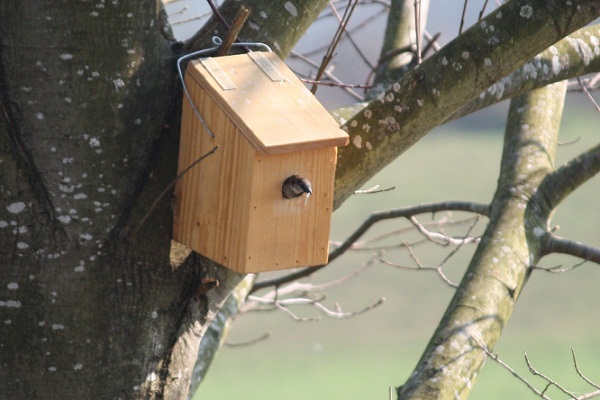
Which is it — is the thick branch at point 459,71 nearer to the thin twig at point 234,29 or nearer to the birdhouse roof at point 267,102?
the birdhouse roof at point 267,102

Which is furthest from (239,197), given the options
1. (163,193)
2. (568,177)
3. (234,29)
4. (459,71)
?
(568,177)

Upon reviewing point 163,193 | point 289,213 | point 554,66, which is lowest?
point 289,213

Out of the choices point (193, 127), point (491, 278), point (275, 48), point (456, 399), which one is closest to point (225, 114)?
point (193, 127)

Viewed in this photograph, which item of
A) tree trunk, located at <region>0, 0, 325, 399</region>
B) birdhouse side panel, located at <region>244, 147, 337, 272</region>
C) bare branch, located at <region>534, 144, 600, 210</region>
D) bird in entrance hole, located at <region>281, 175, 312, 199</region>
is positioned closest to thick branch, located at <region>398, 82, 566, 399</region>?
bare branch, located at <region>534, 144, 600, 210</region>

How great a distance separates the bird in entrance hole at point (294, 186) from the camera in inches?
52.3

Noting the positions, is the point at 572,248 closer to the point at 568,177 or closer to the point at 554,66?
the point at 568,177

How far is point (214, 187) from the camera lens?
4.48 ft

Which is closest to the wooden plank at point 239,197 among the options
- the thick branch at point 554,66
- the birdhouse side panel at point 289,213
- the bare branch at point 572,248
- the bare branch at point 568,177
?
the birdhouse side panel at point 289,213

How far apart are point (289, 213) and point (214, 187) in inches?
5.7

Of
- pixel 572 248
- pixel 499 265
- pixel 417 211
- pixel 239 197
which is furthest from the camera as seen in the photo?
pixel 417 211

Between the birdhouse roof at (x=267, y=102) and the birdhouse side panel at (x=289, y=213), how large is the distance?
0.14 ft

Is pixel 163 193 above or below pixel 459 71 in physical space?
below

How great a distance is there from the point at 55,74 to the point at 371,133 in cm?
53

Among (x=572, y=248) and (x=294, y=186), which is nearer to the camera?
(x=294, y=186)
